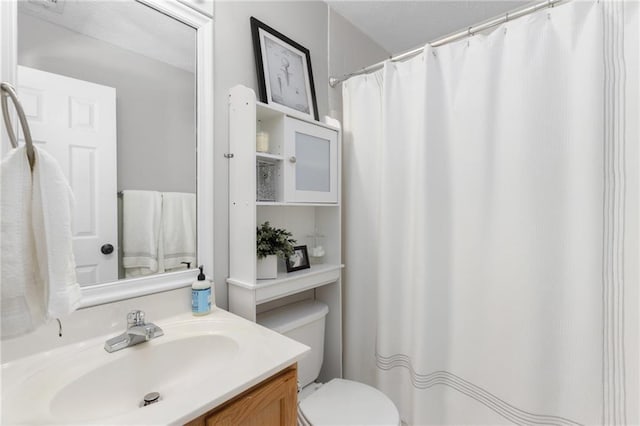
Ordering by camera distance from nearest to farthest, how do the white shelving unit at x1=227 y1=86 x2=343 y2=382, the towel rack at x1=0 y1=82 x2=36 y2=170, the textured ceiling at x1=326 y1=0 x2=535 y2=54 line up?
1. the towel rack at x1=0 y1=82 x2=36 y2=170
2. the white shelving unit at x1=227 y1=86 x2=343 y2=382
3. the textured ceiling at x1=326 y1=0 x2=535 y2=54

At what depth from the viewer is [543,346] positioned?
1.10 metres

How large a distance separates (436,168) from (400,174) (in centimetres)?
17

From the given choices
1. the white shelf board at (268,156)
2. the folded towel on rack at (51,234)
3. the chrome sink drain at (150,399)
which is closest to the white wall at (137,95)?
the white shelf board at (268,156)

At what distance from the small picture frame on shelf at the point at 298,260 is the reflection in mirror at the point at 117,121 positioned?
1.35ft

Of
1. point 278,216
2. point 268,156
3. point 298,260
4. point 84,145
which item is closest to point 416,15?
point 268,156

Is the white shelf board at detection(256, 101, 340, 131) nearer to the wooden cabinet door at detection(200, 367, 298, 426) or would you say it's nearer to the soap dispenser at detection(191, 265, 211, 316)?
the soap dispenser at detection(191, 265, 211, 316)

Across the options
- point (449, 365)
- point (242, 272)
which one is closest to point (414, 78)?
point (242, 272)

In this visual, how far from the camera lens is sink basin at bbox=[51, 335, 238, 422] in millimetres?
727

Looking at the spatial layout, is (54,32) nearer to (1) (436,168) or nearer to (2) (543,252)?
(1) (436,168)

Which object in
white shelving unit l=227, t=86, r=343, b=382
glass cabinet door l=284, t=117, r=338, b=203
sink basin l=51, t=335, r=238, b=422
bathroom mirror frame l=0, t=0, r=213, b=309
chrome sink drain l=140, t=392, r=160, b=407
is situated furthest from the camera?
glass cabinet door l=284, t=117, r=338, b=203

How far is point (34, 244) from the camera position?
519 millimetres

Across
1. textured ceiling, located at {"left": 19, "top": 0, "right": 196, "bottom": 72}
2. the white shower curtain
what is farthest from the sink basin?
textured ceiling, located at {"left": 19, "top": 0, "right": 196, "bottom": 72}

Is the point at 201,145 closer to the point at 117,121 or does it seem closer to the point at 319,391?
the point at 117,121

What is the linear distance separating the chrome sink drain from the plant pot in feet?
1.62
